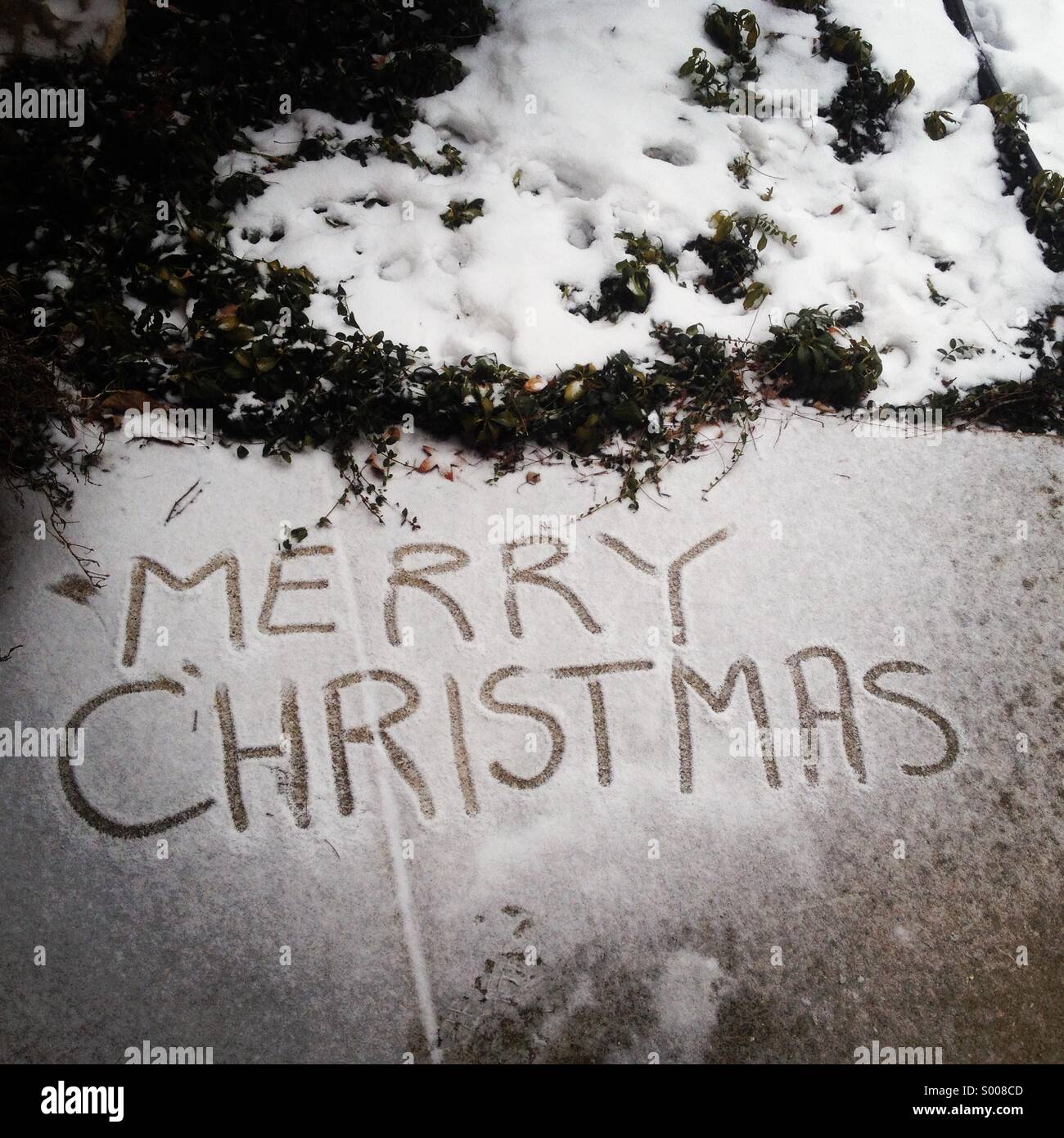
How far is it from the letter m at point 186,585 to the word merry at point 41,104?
184cm

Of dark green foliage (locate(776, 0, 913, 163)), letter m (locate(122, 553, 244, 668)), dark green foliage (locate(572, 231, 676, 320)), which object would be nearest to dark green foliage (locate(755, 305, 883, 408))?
dark green foliage (locate(572, 231, 676, 320))

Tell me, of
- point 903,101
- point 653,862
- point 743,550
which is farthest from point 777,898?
point 903,101

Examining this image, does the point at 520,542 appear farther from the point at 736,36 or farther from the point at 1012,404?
the point at 736,36

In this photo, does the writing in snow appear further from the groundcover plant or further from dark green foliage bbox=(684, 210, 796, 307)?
dark green foliage bbox=(684, 210, 796, 307)

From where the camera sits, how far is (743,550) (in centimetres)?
265

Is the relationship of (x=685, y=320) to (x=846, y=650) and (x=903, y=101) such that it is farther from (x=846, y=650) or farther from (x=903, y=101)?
(x=903, y=101)

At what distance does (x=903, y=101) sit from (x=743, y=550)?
2.28 m

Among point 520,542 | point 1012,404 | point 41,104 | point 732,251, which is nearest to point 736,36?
point 732,251

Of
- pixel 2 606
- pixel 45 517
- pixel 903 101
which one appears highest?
pixel 903 101

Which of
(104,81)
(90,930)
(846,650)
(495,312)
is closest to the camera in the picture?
(90,930)

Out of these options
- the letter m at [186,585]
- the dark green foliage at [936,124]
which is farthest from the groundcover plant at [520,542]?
the dark green foliage at [936,124]

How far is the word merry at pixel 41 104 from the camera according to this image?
296 cm

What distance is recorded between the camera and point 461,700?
2.45 metres

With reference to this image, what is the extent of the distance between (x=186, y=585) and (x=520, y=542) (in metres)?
1.10
